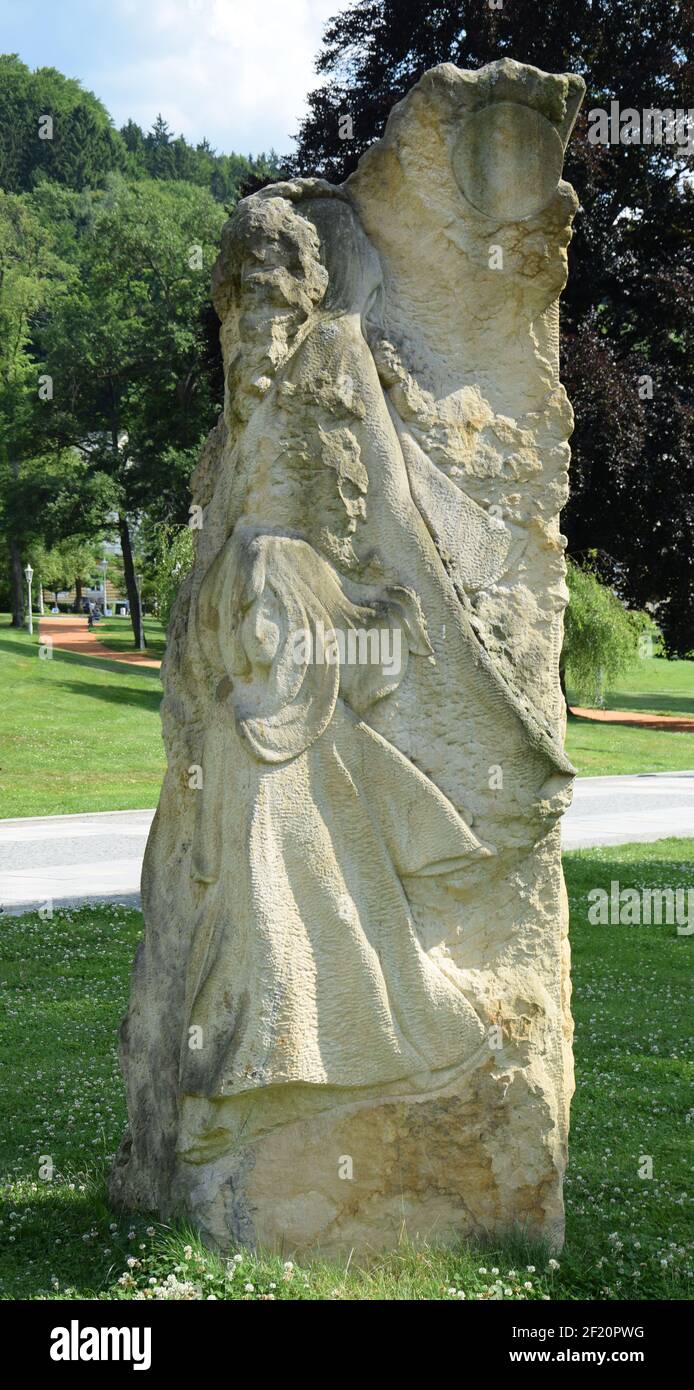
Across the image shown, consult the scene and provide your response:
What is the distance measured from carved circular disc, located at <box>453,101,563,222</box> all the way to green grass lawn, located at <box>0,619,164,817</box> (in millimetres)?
14776

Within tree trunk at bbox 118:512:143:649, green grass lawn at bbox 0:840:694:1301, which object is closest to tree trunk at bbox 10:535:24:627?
tree trunk at bbox 118:512:143:649

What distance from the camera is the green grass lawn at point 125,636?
48906mm

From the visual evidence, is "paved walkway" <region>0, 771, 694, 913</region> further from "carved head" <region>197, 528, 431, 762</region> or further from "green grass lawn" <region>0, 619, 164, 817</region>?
"carved head" <region>197, 528, 431, 762</region>

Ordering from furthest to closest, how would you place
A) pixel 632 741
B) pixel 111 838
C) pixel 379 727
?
pixel 632 741, pixel 111 838, pixel 379 727

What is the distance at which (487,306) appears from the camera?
18.2 ft

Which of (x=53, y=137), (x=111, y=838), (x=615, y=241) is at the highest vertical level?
(x=53, y=137)

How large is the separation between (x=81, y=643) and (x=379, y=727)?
45.1 metres

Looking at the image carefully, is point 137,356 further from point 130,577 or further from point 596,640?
point 596,640

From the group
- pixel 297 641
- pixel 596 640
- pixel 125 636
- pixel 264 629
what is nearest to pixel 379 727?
Answer: pixel 297 641

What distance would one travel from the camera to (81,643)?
162 feet

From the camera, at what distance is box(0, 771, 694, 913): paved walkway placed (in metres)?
13.3

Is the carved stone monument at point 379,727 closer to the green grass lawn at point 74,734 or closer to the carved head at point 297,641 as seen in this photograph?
the carved head at point 297,641

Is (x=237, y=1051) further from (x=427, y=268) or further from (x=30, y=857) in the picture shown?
(x=30, y=857)

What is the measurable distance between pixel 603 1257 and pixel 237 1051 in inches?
69.5
